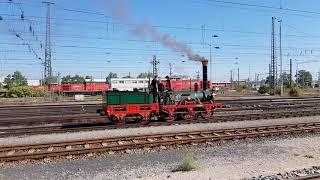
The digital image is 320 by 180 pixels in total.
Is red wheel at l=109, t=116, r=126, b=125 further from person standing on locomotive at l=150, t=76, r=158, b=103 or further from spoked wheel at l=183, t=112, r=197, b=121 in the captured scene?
spoked wheel at l=183, t=112, r=197, b=121

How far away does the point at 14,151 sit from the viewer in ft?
46.3

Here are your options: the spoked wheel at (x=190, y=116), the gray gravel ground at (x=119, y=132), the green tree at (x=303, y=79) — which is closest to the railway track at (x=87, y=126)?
the spoked wheel at (x=190, y=116)

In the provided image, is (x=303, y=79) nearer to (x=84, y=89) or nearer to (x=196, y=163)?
(x=84, y=89)

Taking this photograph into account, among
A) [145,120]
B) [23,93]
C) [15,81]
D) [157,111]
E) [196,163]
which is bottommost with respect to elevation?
[196,163]

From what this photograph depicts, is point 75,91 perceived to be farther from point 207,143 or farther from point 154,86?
point 207,143

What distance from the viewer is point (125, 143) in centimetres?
1522

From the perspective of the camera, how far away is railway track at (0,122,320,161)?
43.8 ft

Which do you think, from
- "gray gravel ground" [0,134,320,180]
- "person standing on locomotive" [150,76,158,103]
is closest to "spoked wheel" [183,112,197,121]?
"person standing on locomotive" [150,76,158,103]

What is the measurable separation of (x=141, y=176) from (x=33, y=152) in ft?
16.5

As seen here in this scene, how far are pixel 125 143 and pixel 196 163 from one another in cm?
426

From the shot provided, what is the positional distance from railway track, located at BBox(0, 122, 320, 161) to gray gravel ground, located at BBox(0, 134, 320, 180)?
2.04 feet

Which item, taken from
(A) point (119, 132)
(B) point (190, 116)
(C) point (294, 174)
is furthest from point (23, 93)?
(C) point (294, 174)

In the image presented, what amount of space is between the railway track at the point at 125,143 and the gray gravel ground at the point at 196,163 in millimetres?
622

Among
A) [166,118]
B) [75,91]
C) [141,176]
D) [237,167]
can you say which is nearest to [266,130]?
[166,118]
